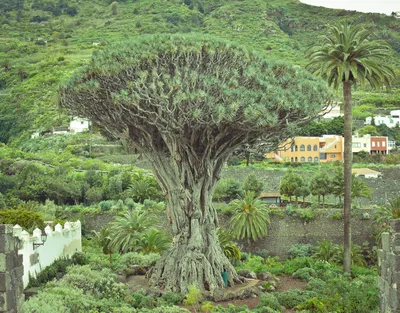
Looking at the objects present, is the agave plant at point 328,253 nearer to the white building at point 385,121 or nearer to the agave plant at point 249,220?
the agave plant at point 249,220

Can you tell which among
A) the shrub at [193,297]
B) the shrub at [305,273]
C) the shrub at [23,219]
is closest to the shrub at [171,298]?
the shrub at [193,297]

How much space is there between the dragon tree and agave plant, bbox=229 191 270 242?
12973 millimetres

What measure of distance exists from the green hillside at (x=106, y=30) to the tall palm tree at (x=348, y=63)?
58003 mm

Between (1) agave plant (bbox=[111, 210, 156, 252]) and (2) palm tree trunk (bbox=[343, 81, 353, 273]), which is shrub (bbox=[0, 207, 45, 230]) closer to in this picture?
(1) agave plant (bbox=[111, 210, 156, 252])

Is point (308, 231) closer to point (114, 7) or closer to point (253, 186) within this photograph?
point (253, 186)

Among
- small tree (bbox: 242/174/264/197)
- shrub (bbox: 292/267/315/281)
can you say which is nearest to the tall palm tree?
shrub (bbox: 292/267/315/281)

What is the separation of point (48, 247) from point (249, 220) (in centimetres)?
1498

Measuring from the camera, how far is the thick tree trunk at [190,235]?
69.4 ft

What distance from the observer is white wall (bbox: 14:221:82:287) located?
20531mm

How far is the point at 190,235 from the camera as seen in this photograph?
21750 millimetres

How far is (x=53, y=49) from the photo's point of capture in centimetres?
10800

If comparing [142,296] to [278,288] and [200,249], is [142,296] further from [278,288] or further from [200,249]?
[278,288]

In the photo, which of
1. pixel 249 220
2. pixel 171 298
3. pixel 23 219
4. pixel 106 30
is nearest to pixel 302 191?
pixel 249 220

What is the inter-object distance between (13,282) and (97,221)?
28.7 meters
